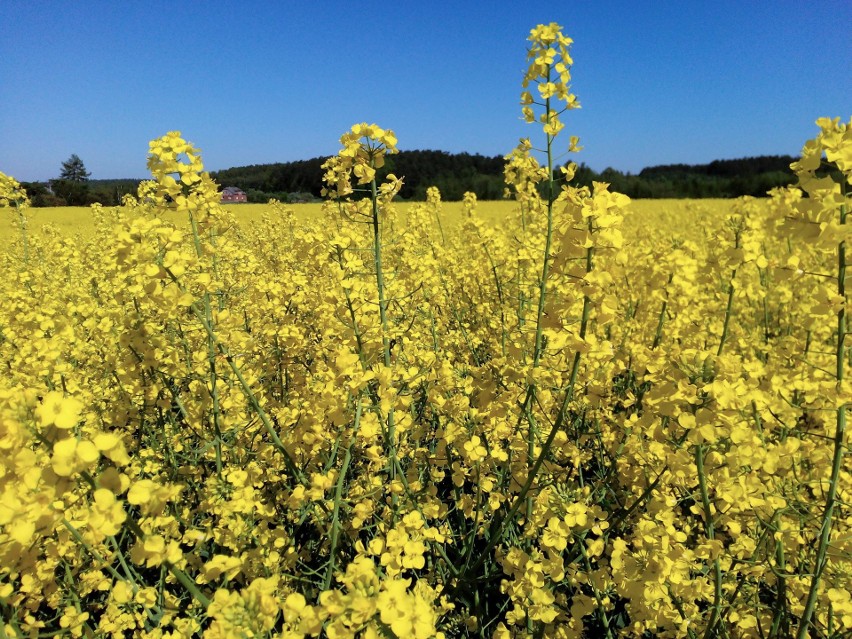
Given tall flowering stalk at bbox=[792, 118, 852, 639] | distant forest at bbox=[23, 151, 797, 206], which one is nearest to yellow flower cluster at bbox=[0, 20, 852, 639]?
tall flowering stalk at bbox=[792, 118, 852, 639]

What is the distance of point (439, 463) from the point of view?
313 centimetres

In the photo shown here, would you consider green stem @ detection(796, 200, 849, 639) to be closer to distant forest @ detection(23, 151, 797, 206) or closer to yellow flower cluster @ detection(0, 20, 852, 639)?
yellow flower cluster @ detection(0, 20, 852, 639)

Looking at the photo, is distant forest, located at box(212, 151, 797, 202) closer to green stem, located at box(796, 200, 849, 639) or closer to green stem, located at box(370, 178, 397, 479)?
green stem, located at box(370, 178, 397, 479)

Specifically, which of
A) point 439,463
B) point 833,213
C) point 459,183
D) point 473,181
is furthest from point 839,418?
point 473,181

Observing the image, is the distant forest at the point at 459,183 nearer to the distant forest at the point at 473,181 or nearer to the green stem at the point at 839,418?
the distant forest at the point at 473,181

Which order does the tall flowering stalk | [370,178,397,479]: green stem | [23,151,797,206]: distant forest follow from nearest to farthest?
the tall flowering stalk, [370,178,397,479]: green stem, [23,151,797,206]: distant forest

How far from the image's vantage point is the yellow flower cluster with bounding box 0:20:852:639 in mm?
1272

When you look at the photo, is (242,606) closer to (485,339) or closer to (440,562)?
(440,562)

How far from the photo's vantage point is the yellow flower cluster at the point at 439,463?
4.17ft

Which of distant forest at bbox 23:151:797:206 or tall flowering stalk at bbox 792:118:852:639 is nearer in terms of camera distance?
tall flowering stalk at bbox 792:118:852:639

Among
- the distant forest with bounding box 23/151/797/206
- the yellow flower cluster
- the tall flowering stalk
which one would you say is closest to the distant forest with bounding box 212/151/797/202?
the distant forest with bounding box 23/151/797/206

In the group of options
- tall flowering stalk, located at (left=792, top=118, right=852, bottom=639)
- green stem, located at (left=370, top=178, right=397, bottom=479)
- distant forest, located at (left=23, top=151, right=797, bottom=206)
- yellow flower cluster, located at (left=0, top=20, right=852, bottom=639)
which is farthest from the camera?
distant forest, located at (left=23, top=151, right=797, bottom=206)

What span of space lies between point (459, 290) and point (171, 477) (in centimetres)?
454

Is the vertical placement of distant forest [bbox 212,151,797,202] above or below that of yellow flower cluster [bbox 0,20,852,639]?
above
